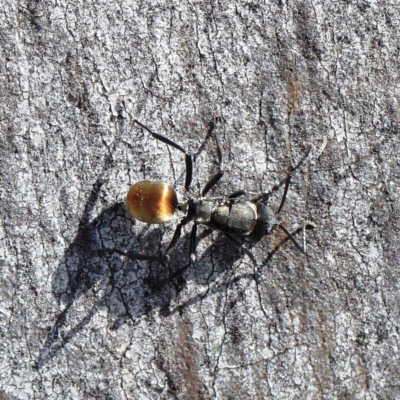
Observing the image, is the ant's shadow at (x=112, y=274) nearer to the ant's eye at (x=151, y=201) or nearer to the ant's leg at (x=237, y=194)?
the ant's eye at (x=151, y=201)

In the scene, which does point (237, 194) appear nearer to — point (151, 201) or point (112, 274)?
point (151, 201)


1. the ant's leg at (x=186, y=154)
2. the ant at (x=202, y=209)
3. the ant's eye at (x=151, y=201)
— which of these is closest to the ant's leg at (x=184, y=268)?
the ant at (x=202, y=209)

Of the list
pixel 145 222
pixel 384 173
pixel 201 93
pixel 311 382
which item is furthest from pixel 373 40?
pixel 311 382

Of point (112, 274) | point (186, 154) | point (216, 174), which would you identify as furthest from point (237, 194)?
point (112, 274)

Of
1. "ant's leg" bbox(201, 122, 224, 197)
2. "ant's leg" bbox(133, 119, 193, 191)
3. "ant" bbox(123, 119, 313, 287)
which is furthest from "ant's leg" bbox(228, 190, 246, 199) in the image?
"ant's leg" bbox(133, 119, 193, 191)

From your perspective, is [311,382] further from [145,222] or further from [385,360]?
[145,222]

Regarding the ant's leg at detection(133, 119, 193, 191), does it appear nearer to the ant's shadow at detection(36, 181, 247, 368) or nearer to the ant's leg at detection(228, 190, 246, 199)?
the ant's leg at detection(228, 190, 246, 199)
